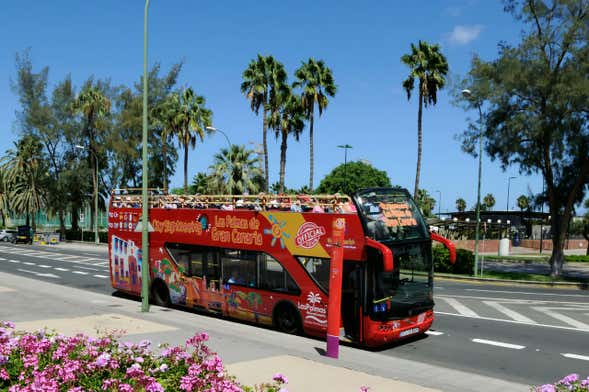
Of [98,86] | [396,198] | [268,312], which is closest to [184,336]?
[268,312]

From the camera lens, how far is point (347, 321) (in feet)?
39.4

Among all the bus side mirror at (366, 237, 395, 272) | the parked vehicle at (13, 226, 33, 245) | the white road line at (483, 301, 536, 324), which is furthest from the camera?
the parked vehicle at (13, 226, 33, 245)

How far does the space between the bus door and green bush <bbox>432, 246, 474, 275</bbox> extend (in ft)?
72.1

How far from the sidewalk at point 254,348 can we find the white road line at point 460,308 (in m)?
6.67

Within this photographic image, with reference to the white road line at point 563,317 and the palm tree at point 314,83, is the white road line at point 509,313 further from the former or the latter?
the palm tree at point 314,83

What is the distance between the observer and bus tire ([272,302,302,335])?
13.2 m

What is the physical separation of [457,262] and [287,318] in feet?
70.8

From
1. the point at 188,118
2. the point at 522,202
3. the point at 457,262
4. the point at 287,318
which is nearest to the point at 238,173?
the point at 188,118

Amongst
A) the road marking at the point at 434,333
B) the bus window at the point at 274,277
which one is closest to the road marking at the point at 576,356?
the road marking at the point at 434,333

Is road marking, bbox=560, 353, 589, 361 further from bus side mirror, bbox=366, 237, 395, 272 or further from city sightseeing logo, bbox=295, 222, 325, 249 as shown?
city sightseeing logo, bbox=295, 222, 325, 249

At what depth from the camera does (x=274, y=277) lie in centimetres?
1360

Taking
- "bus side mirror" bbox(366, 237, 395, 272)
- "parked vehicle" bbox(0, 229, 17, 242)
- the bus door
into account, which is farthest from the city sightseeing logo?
"parked vehicle" bbox(0, 229, 17, 242)

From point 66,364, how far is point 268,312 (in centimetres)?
766

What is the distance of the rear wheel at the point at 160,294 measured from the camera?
1759 cm
